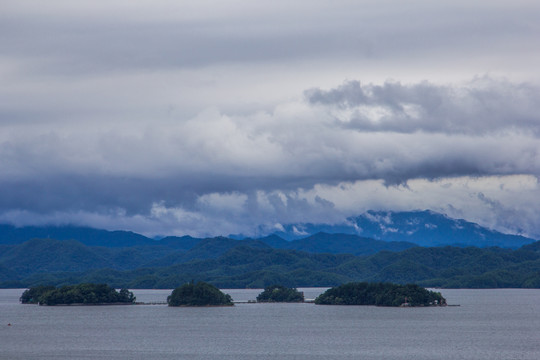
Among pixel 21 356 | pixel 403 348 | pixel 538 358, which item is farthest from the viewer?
pixel 403 348

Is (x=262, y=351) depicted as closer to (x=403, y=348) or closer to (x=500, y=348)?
(x=403, y=348)

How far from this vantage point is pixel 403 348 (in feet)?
635

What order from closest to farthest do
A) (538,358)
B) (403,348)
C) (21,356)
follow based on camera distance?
1. (538,358)
2. (21,356)
3. (403,348)

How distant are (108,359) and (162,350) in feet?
66.4

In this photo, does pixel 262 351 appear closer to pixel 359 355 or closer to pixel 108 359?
pixel 359 355

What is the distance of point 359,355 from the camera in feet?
591

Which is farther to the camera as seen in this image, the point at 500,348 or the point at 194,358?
the point at 500,348

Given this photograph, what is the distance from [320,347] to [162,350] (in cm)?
3822

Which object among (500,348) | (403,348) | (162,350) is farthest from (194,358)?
(500,348)

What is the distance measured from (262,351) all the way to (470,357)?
47199mm

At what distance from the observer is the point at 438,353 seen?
184 meters

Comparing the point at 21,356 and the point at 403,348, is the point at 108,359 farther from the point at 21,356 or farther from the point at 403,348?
the point at 403,348

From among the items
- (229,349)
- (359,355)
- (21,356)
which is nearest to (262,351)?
(229,349)

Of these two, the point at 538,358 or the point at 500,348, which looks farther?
the point at 500,348
